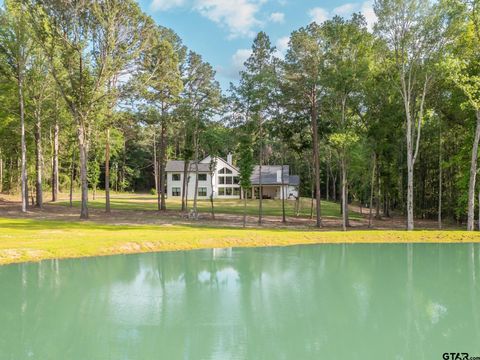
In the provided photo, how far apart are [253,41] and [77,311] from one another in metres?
28.2

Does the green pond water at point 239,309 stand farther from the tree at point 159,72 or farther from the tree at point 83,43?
the tree at point 159,72

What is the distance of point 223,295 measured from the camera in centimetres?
1195

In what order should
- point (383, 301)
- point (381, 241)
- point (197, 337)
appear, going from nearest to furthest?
point (197, 337), point (383, 301), point (381, 241)

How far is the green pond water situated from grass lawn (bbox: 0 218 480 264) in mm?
1445

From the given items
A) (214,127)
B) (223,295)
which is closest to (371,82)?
(214,127)

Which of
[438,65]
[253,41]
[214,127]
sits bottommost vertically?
[214,127]

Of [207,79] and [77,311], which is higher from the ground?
[207,79]

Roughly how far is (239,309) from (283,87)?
77.6ft

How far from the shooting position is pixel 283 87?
1237 inches

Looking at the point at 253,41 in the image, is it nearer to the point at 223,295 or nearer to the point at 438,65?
the point at 438,65

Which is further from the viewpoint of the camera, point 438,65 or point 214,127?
point 214,127

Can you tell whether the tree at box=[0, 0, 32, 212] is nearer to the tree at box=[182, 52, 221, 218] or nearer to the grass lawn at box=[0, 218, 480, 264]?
the grass lawn at box=[0, 218, 480, 264]

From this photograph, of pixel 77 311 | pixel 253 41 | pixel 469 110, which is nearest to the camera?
pixel 77 311

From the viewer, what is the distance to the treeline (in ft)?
91.2
